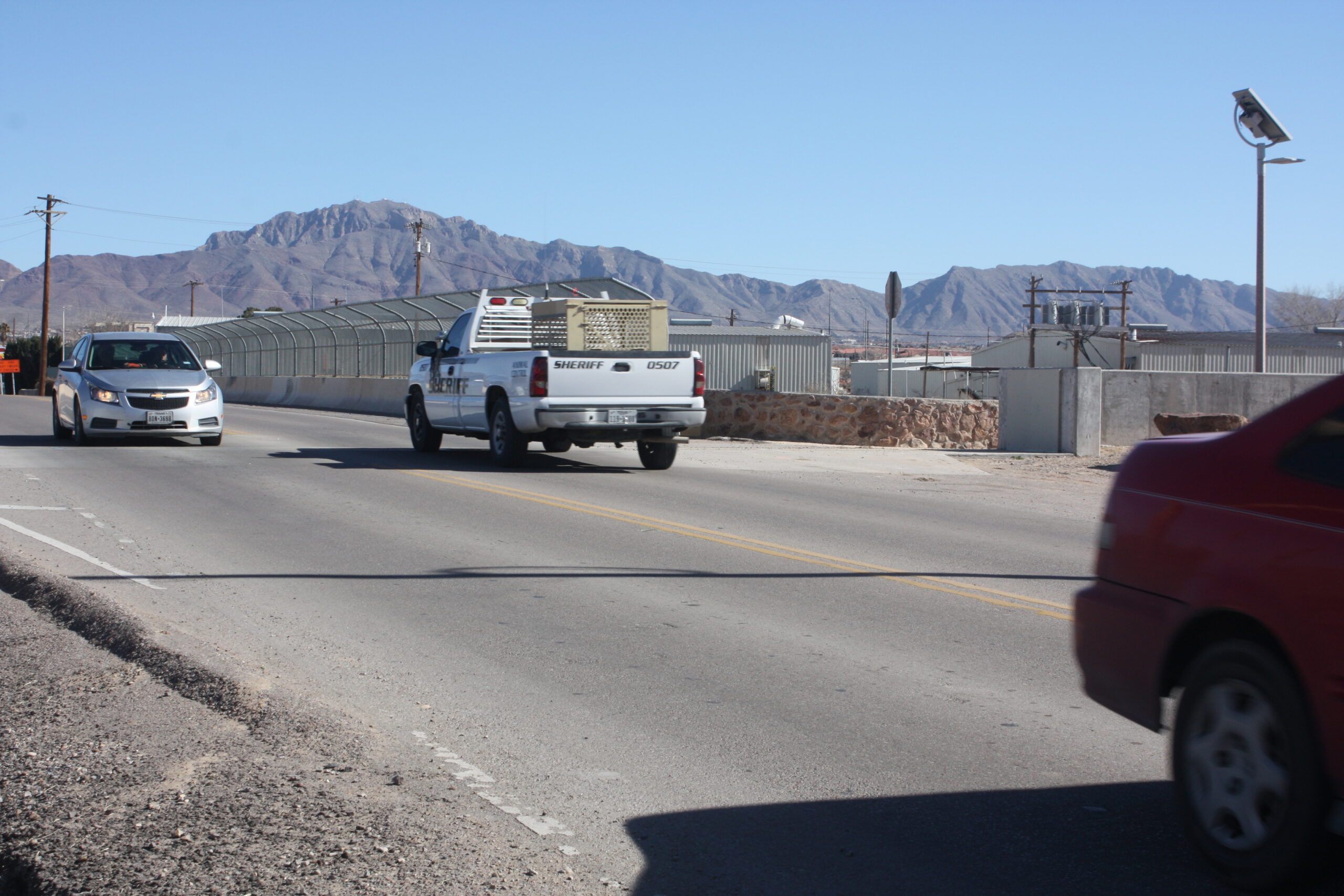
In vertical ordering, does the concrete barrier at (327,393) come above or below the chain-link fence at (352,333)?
below

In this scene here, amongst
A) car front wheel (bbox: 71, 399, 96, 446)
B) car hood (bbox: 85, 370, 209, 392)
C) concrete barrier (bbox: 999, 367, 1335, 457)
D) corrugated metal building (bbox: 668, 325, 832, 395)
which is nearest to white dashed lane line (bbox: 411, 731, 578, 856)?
car hood (bbox: 85, 370, 209, 392)

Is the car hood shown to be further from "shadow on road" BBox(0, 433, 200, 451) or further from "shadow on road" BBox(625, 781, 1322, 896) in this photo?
"shadow on road" BBox(625, 781, 1322, 896)

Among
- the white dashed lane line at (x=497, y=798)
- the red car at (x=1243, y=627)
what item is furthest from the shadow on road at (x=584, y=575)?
the red car at (x=1243, y=627)

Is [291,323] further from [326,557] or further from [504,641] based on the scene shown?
[504,641]

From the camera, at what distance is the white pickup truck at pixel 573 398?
50.6 ft

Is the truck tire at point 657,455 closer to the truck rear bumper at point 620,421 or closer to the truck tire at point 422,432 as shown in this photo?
the truck rear bumper at point 620,421

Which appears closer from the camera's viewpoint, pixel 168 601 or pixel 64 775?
pixel 64 775

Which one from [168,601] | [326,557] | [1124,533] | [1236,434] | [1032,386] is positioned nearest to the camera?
[1236,434]

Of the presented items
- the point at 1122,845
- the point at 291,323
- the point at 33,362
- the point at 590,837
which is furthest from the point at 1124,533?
the point at 33,362

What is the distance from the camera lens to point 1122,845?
4.05 meters

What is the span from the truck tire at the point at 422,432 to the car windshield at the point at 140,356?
3.62 m

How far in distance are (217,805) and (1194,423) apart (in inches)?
704

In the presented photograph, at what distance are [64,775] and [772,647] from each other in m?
3.55

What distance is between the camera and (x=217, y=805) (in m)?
4.14
